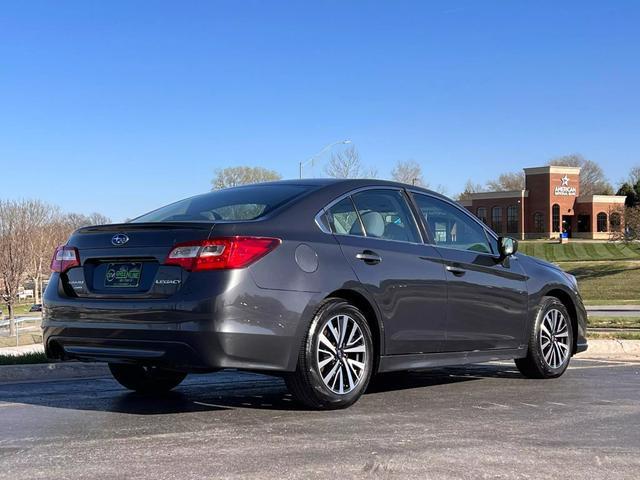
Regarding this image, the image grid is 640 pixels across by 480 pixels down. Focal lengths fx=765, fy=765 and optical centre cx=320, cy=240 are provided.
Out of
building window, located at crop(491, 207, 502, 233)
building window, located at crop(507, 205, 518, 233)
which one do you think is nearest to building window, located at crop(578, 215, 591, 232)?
building window, located at crop(507, 205, 518, 233)

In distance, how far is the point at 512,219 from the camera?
97000mm

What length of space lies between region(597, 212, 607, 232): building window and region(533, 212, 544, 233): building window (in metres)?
6.69

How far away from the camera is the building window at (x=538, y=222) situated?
94812mm

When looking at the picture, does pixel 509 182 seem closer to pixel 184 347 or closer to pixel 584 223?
pixel 584 223

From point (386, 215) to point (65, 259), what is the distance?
241 cm

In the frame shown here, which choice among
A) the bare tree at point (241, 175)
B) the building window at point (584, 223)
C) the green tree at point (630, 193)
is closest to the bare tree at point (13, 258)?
the bare tree at point (241, 175)

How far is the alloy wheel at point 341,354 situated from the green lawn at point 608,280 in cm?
3390

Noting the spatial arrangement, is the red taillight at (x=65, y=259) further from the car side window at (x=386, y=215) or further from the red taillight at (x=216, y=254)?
the car side window at (x=386, y=215)

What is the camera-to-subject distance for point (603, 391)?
6.23m

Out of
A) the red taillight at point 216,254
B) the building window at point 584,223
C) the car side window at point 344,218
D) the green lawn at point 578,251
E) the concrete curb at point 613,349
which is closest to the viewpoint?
the red taillight at point 216,254

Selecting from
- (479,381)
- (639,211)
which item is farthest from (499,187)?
(479,381)

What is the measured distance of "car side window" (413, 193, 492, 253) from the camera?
250 inches

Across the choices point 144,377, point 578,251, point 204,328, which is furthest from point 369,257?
point 578,251

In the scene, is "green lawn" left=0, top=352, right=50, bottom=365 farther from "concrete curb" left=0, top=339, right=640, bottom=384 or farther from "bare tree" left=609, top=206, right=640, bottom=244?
"bare tree" left=609, top=206, right=640, bottom=244
